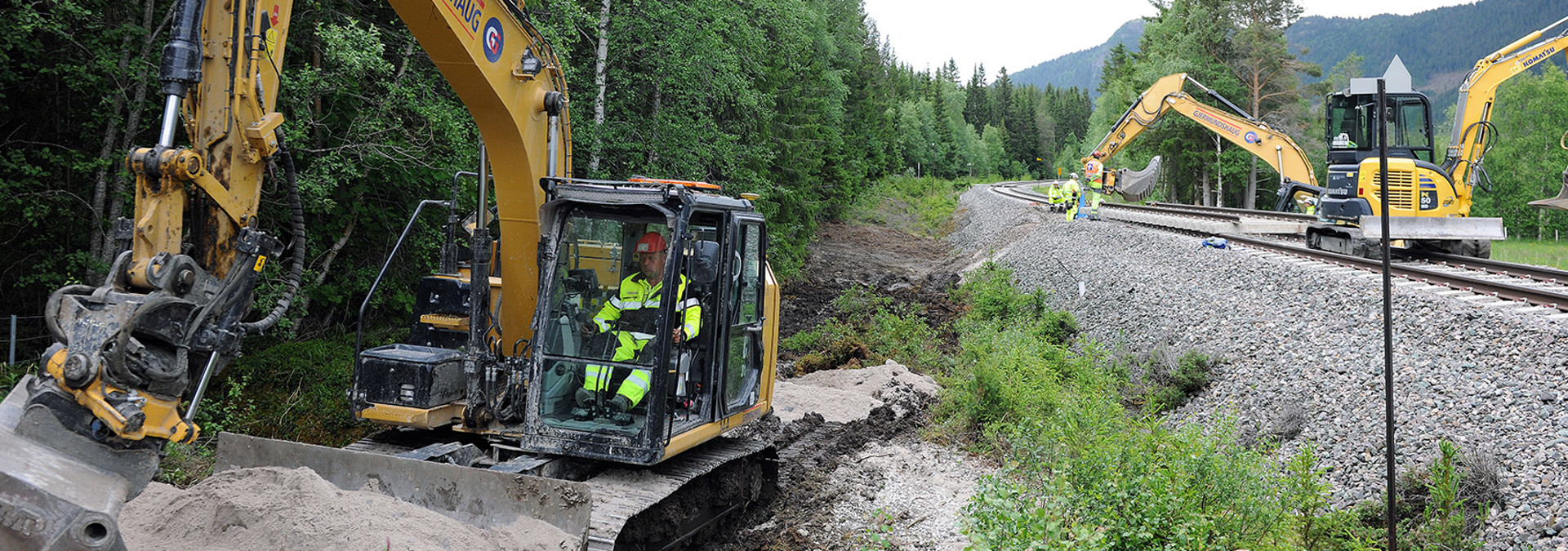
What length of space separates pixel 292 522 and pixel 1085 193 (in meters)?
25.3

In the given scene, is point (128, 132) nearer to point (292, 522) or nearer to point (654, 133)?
point (292, 522)

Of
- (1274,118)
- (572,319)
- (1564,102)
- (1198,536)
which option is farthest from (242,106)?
(1564,102)

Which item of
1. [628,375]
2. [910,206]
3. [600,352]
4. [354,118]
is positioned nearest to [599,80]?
[354,118]

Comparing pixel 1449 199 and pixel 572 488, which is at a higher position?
pixel 1449 199

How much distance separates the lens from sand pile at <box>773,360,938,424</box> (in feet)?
32.0

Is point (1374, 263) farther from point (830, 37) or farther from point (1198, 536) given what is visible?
point (830, 37)

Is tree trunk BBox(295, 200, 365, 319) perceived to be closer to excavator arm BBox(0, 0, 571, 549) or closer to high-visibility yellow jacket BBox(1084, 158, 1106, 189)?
excavator arm BBox(0, 0, 571, 549)

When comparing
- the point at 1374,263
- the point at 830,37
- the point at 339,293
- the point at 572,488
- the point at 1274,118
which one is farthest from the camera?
the point at 1274,118

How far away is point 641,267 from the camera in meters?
5.57

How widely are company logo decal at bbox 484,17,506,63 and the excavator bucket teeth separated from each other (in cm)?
228

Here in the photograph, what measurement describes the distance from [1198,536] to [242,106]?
5.37 metres

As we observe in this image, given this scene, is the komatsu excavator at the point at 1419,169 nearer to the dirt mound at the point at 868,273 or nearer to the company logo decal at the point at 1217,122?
the company logo decal at the point at 1217,122

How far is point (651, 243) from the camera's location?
219 inches

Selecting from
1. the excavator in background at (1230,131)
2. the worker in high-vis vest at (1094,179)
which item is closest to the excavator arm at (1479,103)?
→ the excavator in background at (1230,131)
